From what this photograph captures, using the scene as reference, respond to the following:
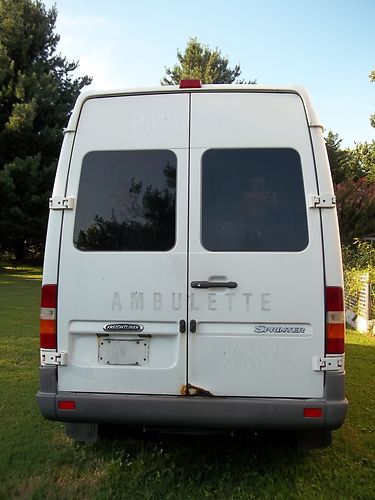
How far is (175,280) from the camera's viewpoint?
124 inches

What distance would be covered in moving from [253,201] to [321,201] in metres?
0.41

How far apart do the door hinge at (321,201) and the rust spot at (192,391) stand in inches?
50.7

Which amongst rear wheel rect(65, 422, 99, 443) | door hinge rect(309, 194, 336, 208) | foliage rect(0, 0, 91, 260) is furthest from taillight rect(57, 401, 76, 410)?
foliage rect(0, 0, 91, 260)

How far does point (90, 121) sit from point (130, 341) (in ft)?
4.72

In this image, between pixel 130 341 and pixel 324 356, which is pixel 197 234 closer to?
pixel 130 341

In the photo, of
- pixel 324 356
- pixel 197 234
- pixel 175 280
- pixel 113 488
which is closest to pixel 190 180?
pixel 197 234

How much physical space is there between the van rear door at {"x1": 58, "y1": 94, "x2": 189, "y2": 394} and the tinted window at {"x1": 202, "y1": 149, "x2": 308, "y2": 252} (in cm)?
17

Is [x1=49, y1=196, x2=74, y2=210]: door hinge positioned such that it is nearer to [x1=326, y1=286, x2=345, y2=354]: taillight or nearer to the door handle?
the door handle

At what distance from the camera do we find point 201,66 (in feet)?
117

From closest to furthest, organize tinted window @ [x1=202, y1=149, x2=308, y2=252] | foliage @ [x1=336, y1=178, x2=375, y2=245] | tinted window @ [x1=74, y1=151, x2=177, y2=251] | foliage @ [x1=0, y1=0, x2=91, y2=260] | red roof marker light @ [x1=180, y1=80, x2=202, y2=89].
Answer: tinted window @ [x1=202, y1=149, x2=308, y2=252] < tinted window @ [x1=74, y1=151, x2=177, y2=251] < red roof marker light @ [x1=180, y1=80, x2=202, y2=89] < foliage @ [x1=336, y1=178, x2=375, y2=245] < foliage @ [x1=0, y1=0, x2=91, y2=260]

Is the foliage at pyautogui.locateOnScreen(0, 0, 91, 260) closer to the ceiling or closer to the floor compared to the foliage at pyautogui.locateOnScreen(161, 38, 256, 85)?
closer to the floor

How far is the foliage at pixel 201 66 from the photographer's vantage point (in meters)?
34.9

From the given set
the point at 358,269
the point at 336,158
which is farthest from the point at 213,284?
the point at 336,158

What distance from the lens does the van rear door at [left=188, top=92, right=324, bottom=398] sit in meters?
3.06
